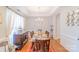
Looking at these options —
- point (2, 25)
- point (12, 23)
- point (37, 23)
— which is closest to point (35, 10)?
point (37, 23)

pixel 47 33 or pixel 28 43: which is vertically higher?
pixel 47 33

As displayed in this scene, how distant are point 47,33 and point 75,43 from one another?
497 mm

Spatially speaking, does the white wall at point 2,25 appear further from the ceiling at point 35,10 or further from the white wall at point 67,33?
the white wall at point 67,33

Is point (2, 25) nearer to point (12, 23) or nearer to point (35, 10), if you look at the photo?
point (12, 23)

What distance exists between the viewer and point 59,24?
2.21 meters

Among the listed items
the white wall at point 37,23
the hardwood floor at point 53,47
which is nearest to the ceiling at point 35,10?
the white wall at point 37,23

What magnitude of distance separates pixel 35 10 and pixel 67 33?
0.67 metres

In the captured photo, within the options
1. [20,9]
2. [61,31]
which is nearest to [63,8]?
[61,31]

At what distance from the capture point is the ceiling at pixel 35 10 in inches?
85.3

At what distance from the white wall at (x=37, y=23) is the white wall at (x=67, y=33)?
0.48 ft

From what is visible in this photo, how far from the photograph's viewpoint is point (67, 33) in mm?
2189

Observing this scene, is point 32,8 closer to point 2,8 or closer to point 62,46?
point 2,8

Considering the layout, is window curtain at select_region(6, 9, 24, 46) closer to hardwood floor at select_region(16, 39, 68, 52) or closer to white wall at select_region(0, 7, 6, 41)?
white wall at select_region(0, 7, 6, 41)
